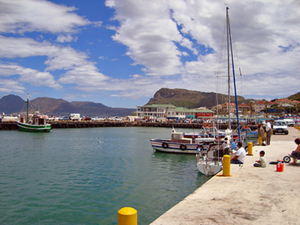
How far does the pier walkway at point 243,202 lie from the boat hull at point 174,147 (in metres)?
16.3

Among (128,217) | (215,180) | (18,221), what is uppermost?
(128,217)

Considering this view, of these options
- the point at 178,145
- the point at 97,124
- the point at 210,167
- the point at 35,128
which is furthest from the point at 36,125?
the point at 210,167

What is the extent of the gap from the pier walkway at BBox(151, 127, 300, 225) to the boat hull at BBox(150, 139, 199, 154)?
1627 cm

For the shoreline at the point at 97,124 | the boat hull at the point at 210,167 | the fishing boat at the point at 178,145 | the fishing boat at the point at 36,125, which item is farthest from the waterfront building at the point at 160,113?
the boat hull at the point at 210,167

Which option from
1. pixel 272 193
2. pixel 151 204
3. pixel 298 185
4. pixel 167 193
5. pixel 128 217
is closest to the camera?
pixel 128 217

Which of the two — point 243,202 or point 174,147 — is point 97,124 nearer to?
point 174,147

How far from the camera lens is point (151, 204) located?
1210 centimetres

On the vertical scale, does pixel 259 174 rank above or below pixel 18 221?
above

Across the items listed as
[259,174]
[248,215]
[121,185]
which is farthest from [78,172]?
[248,215]

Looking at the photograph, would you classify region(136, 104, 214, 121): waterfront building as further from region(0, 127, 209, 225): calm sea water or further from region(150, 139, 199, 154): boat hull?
region(0, 127, 209, 225): calm sea water

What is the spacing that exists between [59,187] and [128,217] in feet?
39.2

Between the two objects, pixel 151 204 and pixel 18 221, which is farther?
pixel 151 204

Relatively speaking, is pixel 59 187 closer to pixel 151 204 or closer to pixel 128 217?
pixel 151 204

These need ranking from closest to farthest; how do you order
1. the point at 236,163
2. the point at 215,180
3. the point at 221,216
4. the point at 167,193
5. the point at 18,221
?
the point at 221,216 < the point at 18,221 < the point at 215,180 < the point at 167,193 < the point at 236,163
